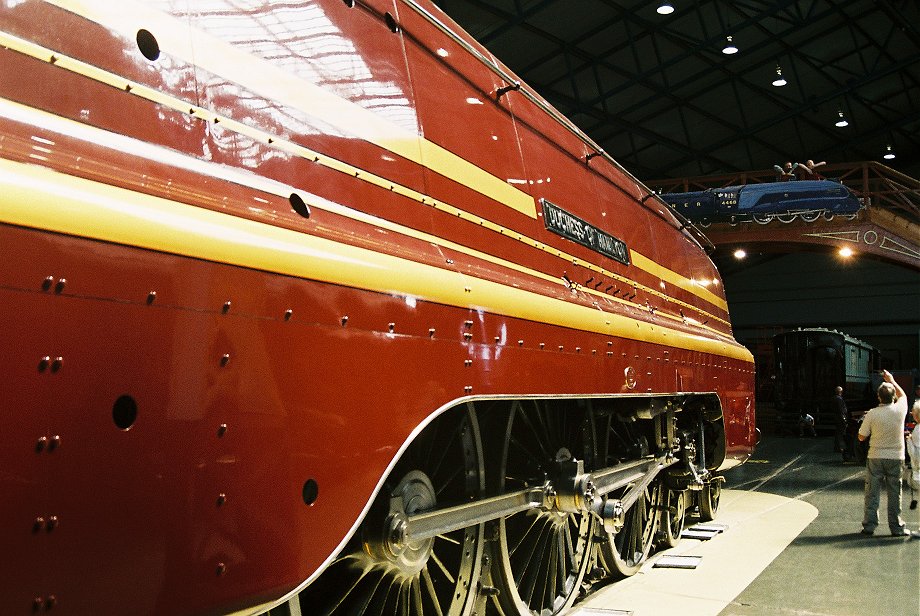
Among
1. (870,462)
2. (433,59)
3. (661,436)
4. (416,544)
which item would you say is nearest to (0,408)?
(416,544)

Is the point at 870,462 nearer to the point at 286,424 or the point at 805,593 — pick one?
the point at 805,593

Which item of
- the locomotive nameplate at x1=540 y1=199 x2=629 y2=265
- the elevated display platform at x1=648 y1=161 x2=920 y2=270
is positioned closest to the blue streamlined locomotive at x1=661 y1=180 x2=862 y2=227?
the elevated display platform at x1=648 y1=161 x2=920 y2=270

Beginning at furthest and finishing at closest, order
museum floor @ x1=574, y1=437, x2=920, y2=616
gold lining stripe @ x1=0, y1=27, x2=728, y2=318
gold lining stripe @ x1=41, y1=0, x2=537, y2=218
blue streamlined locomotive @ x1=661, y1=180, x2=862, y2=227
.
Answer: blue streamlined locomotive @ x1=661, y1=180, x2=862, y2=227 → museum floor @ x1=574, y1=437, x2=920, y2=616 → gold lining stripe @ x1=41, y1=0, x2=537, y2=218 → gold lining stripe @ x1=0, y1=27, x2=728, y2=318

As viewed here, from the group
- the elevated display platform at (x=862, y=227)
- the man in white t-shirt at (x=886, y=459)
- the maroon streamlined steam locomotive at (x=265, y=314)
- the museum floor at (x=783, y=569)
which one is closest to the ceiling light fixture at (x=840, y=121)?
the elevated display platform at (x=862, y=227)

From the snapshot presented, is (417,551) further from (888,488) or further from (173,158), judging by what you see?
(888,488)

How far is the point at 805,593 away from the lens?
17.6 feet

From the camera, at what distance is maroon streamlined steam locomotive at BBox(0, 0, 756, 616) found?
4.73ft

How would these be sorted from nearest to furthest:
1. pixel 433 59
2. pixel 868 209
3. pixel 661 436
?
pixel 433 59 < pixel 661 436 < pixel 868 209

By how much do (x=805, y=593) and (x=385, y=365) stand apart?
438 centimetres

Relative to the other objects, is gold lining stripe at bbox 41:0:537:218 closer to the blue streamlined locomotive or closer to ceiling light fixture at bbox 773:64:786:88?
the blue streamlined locomotive

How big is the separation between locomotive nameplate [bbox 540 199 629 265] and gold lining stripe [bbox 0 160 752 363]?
4.72 feet

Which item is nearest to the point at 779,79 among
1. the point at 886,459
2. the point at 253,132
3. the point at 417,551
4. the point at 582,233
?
the point at 886,459

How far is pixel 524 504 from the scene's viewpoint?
353 centimetres

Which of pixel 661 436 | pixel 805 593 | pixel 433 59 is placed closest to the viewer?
pixel 433 59
